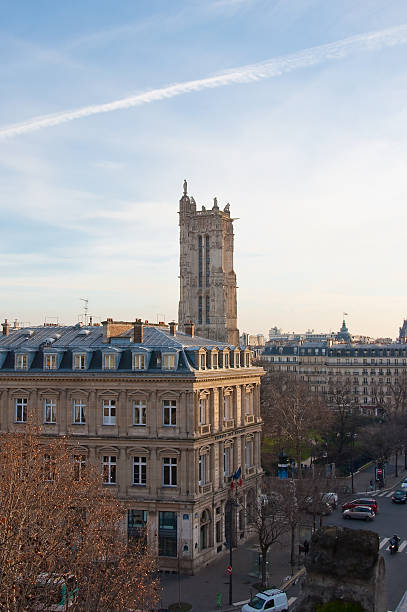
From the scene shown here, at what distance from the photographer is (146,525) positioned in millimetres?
44719

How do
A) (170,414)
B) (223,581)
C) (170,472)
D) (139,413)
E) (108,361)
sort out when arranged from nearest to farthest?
(223,581)
(170,472)
(170,414)
(139,413)
(108,361)

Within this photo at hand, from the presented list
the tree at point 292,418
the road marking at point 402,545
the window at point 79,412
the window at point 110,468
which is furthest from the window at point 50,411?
the tree at point 292,418

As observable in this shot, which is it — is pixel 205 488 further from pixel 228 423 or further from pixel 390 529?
pixel 390 529

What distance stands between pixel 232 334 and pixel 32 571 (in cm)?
13416

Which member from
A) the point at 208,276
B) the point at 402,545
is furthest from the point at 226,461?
the point at 208,276

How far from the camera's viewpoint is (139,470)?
47.1 metres

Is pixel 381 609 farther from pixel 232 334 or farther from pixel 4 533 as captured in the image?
pixel 232 334

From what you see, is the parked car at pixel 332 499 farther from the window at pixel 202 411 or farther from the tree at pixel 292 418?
the window at pixel 202 411

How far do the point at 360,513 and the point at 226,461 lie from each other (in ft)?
51.8

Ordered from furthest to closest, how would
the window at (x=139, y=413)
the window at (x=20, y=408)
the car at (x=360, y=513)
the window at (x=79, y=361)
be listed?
the car at (x=360, y=513)
the window at (x=20, y=408)
the window at (x=79, y=361)
the window at (x=139, y=413)

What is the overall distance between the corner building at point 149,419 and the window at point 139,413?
2.6 inches

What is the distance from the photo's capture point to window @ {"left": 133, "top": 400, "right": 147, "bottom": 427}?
4725 cm

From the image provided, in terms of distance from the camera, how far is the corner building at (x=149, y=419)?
4594cm

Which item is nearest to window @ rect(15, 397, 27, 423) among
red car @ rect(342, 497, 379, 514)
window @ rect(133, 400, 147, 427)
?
window @ rect(133, 400, 147, 427)
